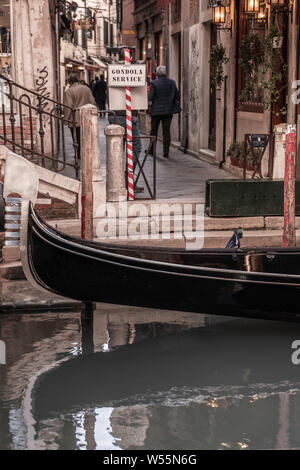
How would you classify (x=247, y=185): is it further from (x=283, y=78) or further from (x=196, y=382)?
(x=196, y=382)

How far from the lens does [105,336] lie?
5500 mm

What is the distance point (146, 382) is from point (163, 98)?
7.38 metres

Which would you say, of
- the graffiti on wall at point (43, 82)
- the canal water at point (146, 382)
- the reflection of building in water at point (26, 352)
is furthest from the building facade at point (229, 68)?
the reflection of building in water at point (26, 352)

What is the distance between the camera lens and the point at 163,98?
37.7 ft

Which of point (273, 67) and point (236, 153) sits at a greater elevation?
point (273, 67)

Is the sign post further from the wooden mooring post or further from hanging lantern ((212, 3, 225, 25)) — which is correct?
hanging lantern ((212, 3, 225, 25))

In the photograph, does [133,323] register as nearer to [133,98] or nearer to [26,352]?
[26,352]

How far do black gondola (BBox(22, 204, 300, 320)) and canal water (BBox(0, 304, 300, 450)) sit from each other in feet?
1.20

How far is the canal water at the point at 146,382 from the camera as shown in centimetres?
401

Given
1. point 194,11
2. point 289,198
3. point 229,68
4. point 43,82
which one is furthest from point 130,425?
point 194,11

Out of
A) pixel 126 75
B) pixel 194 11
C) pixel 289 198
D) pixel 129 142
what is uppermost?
pixel 194 11

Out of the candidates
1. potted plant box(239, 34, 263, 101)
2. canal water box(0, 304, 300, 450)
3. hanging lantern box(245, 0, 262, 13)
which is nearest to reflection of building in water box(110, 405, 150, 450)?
canal water box(0, 304, 300, 450)

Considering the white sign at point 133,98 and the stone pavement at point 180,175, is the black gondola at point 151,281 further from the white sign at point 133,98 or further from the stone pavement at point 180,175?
the white sign at point 133,98

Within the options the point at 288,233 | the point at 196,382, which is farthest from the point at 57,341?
the point at 288,233
